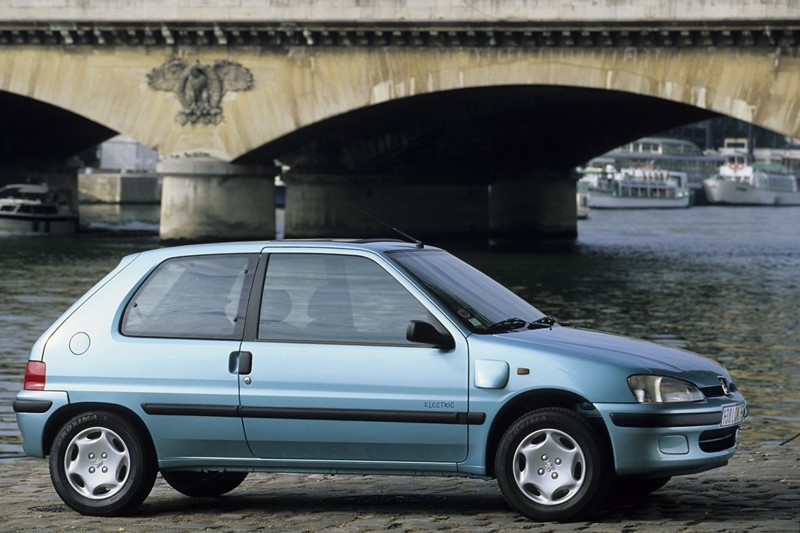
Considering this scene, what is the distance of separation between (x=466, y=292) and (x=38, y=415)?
2206 mm

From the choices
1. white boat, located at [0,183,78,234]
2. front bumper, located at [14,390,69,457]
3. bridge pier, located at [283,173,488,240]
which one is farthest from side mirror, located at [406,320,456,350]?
white boat, located at [0,183,78,234]

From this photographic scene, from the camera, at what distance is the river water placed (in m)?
17.8

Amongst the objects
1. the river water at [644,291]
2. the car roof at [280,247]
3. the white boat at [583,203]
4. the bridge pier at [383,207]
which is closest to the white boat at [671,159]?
the white boat at [583,203]

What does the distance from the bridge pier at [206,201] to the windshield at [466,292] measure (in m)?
35.2

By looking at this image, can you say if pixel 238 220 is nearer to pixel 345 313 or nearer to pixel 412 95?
pixel 412 95

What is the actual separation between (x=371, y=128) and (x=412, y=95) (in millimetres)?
7832

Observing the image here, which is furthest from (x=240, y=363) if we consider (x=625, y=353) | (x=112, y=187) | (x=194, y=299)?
(x=112, y=187)

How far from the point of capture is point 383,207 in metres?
52.7

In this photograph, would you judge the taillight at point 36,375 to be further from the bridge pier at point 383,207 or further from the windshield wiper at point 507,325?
the bridge pier at point 383,207

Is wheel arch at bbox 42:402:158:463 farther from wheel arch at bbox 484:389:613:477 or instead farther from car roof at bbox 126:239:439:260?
wheel arch at bbox 484:389:613:477

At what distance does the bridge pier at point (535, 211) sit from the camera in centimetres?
5541

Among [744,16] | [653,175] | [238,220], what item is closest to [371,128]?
[238,220]

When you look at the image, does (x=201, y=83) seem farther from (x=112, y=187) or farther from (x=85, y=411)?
(x=112, y=187)

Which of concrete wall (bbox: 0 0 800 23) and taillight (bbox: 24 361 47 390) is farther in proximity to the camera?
concrete wall (bbox: 0 0 800 23)
